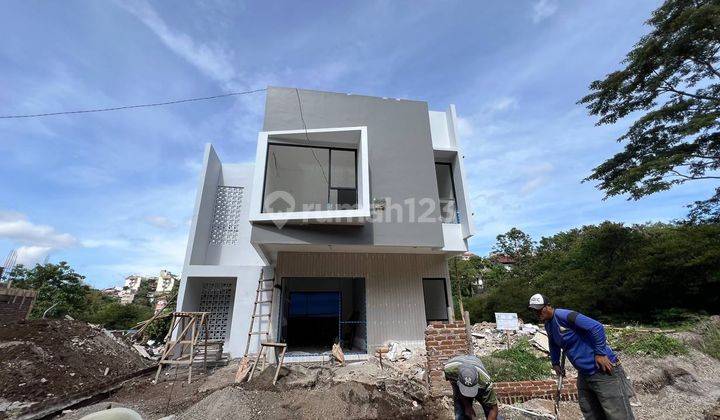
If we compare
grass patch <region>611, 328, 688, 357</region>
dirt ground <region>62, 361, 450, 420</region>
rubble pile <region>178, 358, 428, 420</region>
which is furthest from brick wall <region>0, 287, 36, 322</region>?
grass patch <region>611, 328, 688, 357</region>

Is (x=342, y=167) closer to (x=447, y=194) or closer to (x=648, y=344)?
(x=447, y=194)

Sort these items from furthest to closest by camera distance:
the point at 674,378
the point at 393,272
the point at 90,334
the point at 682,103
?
the point at 682,103 < the point at 393,272 < the point at 90,334 < the point at 674,378

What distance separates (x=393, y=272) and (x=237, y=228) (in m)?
5.26

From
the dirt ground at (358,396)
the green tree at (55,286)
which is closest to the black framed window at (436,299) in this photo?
the dirt ground at (358,396)

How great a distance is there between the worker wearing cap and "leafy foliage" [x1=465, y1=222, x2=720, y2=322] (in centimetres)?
979

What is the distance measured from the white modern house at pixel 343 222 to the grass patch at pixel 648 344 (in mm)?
3753

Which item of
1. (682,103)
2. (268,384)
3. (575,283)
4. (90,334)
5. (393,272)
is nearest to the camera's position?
(268,384)

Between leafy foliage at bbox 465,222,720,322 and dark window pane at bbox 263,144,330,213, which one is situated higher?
dark window pane at bbox 263,144,330,213

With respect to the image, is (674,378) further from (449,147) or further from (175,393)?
(175,393)

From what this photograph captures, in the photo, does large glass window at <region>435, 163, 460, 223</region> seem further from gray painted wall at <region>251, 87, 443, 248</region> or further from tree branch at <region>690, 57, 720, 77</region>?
tree branch at <region>690, 57, 720, 77</region>

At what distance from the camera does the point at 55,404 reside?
16.0 feet

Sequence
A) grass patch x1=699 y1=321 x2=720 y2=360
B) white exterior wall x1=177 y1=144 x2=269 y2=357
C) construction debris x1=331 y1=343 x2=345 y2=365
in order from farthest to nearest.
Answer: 1. white exterior wall x1=177 y1=144 x2=269 y2=357
2. construction debris x1=331 y1=343 x2=345 y2=365
3. grass patch x1=699 y1=321 x2=720 y2=360

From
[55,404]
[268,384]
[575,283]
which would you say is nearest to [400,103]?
[268,384]

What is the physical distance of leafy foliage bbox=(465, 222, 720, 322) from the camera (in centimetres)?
889
